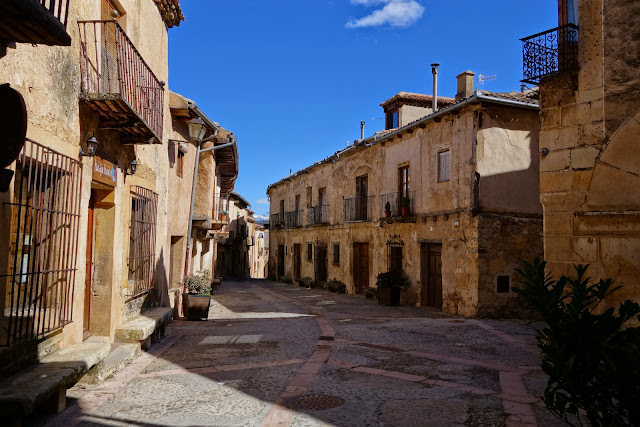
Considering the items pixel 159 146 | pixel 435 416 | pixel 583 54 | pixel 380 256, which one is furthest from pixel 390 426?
pixel 380 256

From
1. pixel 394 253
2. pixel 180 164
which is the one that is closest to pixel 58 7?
pixel 180 164

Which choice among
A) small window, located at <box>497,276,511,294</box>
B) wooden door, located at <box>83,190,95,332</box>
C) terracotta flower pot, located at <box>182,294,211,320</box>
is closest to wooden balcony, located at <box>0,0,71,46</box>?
wooden door, located at <box>83,190,95,332</box>

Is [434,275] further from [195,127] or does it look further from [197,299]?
[195,127]

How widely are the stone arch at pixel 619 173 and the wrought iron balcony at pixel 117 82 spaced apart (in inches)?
219

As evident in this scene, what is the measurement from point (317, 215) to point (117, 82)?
57.1 feet

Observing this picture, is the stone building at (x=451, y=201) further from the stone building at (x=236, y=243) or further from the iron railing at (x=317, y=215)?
the stone building at (x=236, y=243)

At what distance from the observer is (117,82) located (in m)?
6.86

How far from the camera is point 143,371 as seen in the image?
6281mm

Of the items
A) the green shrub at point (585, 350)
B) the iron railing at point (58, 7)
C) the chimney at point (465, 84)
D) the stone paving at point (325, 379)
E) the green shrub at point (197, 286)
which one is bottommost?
the stone paving at point (325, 379)

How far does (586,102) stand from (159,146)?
280 inches

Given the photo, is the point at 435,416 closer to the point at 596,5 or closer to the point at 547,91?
the point at 547,91

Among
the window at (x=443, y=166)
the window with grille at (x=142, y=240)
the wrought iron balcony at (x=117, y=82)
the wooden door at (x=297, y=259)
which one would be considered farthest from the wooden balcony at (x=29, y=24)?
the wooden door at (x=297, y=259)

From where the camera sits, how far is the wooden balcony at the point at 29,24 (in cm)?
298

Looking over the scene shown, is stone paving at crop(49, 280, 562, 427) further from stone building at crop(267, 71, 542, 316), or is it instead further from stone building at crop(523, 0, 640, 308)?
stone building at crop(267, 71, 542, 316)
